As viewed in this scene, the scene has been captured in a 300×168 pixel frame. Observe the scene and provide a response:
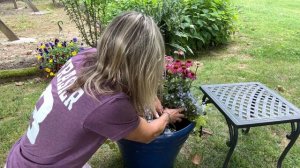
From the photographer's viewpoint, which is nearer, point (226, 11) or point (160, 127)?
point (160, 127)

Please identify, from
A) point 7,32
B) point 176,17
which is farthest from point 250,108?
point 7,32

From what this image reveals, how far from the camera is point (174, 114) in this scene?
1.86m

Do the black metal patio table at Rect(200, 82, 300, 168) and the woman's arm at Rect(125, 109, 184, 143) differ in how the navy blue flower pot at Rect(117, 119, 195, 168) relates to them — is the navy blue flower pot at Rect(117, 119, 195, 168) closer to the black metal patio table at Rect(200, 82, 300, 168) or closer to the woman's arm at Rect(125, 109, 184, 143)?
the woman's arm at Rect(125, 109, 184, 143)

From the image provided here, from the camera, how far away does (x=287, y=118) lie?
196cm

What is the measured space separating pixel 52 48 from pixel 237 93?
2.51 m

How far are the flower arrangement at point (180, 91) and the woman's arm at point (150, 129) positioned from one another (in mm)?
131

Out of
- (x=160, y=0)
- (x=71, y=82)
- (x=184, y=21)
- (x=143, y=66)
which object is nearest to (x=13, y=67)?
(x=160, y=0)

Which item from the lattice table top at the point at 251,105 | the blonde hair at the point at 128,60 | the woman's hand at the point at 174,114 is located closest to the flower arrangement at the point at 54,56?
the lattice table top at the point at 251,105

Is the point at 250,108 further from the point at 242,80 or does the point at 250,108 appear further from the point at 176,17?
the point at 176,17

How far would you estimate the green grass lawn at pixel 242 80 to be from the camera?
246 cm

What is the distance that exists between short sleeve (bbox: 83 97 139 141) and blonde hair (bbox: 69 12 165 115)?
6 cm

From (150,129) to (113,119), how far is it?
31 centimetres

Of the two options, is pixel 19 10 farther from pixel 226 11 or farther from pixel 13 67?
pixel 226 11

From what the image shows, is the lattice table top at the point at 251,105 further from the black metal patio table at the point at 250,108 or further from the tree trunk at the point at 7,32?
the tree trunk at the point at 7,32
